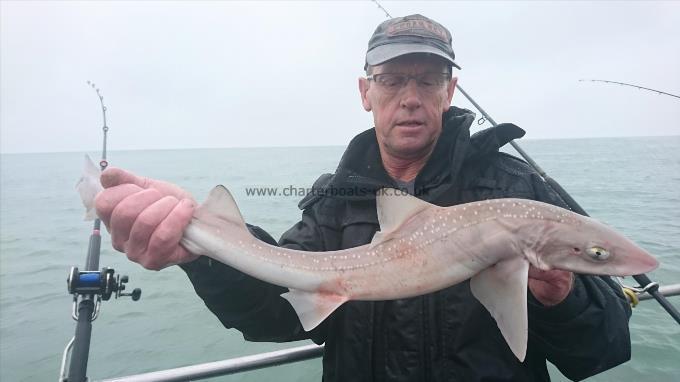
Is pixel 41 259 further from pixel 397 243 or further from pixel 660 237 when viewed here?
pixel 660 237

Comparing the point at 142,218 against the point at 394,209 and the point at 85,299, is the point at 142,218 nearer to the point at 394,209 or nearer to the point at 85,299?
the point at 394,209

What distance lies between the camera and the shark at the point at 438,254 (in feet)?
6.93

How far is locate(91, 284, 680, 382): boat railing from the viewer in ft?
9.89

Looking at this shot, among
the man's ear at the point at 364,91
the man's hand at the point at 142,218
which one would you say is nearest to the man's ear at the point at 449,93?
the man's ear at the point at 364,91

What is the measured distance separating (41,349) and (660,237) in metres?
20.6

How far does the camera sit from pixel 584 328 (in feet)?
7.66

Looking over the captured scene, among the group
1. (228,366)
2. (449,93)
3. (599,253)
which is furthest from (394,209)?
(228,366)

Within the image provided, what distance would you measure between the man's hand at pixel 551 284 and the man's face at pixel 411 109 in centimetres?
131

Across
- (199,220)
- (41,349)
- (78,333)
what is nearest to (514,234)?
(199,220)

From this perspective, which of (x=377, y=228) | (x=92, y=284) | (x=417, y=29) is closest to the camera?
(x=377, y=228)

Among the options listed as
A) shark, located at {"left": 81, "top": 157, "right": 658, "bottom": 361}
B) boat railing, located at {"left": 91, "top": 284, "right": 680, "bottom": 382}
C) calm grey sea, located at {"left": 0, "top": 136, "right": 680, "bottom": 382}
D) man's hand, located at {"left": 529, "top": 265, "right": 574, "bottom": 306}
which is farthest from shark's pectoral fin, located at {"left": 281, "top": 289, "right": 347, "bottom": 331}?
calm grey sea, located at {"left": 0, "top": 136, "right": 680, "bottom": 382}

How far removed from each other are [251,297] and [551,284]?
1.85 meters

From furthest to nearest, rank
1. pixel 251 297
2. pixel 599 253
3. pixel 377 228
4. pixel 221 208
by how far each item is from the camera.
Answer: pixel 377 228, pixel 251 297, pixel 221 208, pixel 599 253

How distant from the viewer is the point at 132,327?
11.3 metres
